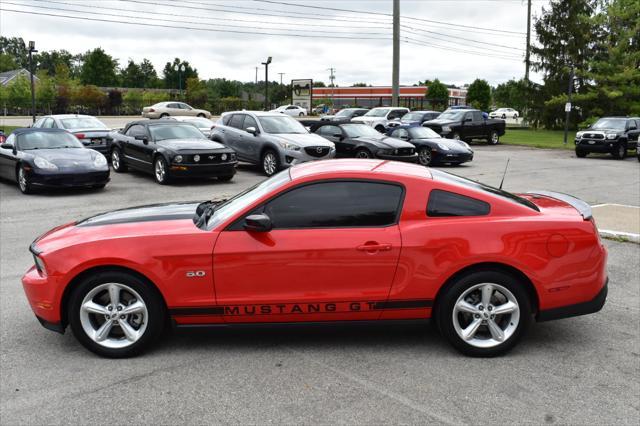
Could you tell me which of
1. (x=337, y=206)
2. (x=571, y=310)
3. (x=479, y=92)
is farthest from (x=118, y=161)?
(x=479, y=92)

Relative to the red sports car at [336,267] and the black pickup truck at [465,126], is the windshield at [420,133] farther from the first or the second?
the red sports car at [336,267]

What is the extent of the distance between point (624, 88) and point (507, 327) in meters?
38.3

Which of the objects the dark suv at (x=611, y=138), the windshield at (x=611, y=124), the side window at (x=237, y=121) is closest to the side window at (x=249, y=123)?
the side window at (x=237, y=121)

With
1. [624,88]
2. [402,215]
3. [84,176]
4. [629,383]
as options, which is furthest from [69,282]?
[624,88]

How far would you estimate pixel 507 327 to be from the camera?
14.9ft

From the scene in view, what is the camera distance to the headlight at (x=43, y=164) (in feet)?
41.7

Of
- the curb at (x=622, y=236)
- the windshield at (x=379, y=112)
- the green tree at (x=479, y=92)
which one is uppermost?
the green tree at (x=479, y=92)

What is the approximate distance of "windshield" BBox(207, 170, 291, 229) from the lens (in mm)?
4613

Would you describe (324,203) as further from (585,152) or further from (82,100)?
(82,100)

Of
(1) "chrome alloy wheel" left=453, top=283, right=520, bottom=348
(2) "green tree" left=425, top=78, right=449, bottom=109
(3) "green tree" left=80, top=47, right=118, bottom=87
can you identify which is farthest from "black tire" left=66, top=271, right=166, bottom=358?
(3) "green tree" left=80, top=47, right=118, bottom=87

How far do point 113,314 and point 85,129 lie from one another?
594 inches

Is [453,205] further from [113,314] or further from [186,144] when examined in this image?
[186,144]

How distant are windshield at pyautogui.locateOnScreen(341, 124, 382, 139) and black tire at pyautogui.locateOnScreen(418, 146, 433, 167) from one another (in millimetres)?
1469

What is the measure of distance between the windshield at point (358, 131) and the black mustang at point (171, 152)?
5.22 m
